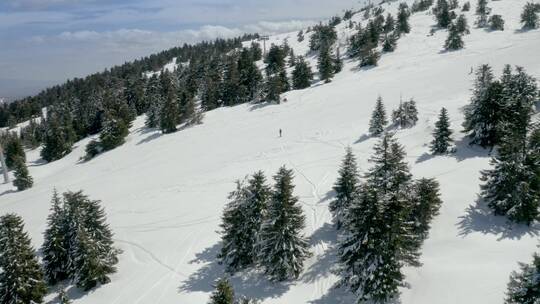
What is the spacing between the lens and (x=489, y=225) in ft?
90.9

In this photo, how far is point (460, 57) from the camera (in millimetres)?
82250

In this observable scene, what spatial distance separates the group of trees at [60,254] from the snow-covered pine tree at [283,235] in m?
13.3

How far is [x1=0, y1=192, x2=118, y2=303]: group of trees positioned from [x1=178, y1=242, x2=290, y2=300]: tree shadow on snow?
7.36 m

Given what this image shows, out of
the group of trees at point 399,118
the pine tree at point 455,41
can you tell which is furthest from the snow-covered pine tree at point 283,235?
the pine tree at point 455,41

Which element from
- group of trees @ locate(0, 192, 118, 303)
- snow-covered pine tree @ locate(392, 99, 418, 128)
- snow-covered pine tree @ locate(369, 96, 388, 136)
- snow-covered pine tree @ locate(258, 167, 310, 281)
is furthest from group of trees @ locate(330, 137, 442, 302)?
snow-covered pine tree @ locate(392, 99, 418, 128)

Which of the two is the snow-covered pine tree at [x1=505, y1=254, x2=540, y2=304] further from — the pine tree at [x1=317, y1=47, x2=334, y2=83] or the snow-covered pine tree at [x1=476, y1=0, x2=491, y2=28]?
the snow-covered pine tree at [x1=476, y1=0, x2=491, y2=28]

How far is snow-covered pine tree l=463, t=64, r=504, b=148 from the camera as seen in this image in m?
37.4

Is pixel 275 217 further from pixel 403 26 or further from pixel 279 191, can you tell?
pixel 403 26

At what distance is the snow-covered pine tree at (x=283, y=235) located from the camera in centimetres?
2570

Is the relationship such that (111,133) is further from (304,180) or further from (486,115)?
(486,115)

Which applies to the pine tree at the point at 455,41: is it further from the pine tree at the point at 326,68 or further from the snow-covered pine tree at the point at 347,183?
the snow-covered pine tree at the point at 347,183

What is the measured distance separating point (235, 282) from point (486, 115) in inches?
1172

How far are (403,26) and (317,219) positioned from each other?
9004 cm

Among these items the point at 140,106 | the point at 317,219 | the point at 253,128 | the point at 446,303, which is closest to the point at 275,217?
the point at 317,219
